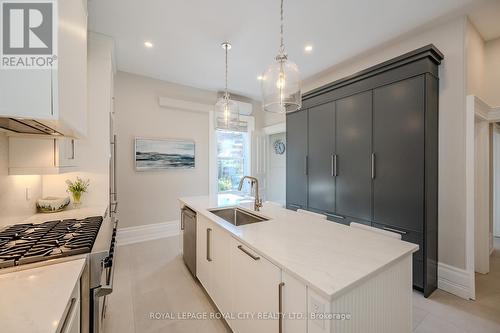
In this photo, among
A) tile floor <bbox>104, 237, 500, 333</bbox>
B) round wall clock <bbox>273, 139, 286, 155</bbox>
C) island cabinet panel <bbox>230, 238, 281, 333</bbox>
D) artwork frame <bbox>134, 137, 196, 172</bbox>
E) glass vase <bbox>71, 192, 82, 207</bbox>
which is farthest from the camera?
round wall clock <bbox>273, 139, 286, 155</bbox>

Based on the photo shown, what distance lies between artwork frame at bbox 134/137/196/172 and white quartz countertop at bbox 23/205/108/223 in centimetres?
140

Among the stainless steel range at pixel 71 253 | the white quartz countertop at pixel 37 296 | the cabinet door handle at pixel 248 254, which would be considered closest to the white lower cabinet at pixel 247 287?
the cabinet door handle at pixel 248 254

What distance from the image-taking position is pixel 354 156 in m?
2.73

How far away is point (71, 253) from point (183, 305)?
1.30 metres

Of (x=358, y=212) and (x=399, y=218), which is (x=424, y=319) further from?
(x=358, y=212)

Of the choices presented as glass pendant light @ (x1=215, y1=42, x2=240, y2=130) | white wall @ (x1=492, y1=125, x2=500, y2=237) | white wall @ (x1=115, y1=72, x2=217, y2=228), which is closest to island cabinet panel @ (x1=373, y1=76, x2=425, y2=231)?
glass pendant light @ (x1=215, y1=42, x2=240, y2=130)

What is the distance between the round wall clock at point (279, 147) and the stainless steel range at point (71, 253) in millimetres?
4236

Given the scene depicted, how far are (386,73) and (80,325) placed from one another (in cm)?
339

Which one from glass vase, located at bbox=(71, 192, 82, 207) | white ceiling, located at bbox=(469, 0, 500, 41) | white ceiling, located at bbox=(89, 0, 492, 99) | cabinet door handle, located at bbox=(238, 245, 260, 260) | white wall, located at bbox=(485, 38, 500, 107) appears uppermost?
white ceiling, located at bbox=(89, 0, 492, 99)

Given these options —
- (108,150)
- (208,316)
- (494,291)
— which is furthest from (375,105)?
(108,150)

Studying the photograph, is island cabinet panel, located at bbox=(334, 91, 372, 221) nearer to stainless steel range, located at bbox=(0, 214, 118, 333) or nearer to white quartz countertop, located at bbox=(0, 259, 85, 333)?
stainless steel range, located at bbox=(0, 214, 118, 333)

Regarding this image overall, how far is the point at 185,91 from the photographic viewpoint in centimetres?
423

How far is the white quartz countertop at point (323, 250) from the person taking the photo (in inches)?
36.5

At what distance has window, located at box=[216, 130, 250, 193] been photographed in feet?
16.0
